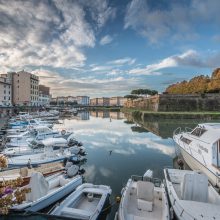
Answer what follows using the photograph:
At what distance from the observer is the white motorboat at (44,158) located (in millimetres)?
11224

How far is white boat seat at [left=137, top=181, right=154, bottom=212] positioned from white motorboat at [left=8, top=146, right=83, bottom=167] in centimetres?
702

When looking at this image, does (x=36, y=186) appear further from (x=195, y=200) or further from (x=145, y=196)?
(x=195, y=200)

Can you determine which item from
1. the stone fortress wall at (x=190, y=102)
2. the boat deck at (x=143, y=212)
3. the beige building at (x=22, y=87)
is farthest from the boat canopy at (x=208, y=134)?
the beige building at (x=22, y=87)

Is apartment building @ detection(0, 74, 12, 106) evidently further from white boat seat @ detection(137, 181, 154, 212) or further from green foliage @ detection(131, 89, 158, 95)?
white boat seat @ detection(137, 181, 154, 212)

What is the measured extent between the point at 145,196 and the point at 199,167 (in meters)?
4.92

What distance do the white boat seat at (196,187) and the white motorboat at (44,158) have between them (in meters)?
7.75

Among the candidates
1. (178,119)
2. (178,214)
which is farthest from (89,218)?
(178,119)

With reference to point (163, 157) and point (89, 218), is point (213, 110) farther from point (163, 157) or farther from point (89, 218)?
point (89, 218)

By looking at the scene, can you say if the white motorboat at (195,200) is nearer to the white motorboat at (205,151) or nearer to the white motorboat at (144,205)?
the white motorboat at (144,205)

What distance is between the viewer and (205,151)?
927 cm

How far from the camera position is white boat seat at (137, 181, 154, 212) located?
582 centimetres

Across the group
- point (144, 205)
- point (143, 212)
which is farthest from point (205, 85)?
point (143, 212)

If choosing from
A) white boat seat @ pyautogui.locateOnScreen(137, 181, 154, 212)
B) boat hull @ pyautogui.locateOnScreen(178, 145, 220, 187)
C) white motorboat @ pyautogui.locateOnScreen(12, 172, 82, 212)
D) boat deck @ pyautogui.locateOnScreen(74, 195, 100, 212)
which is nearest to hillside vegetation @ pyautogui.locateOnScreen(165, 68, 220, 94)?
boat hull @ pyautogui.locateOnScreen(178, 145, 220, 187)

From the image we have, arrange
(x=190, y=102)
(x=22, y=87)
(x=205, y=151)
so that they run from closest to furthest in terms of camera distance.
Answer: (x=205, y=151)
(x=190, y=102)
(x=22, y=87)
